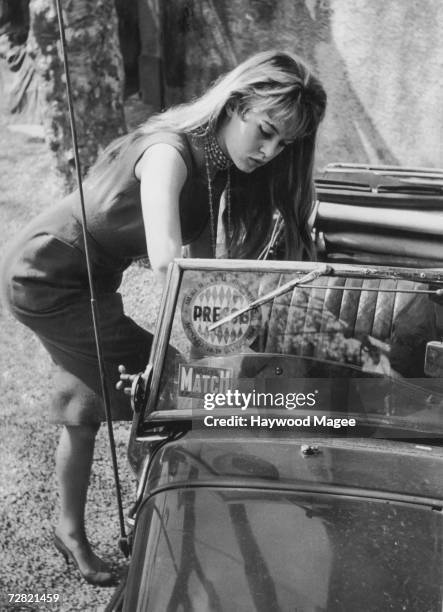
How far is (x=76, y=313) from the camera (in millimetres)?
2531

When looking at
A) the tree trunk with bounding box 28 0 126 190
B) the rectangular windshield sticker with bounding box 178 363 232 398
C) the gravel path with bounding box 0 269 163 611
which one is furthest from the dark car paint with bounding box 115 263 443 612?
the tree trunk with bounding box 28 0 126 190

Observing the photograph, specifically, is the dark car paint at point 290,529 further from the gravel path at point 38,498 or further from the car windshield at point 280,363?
the gravel path at point 38,498

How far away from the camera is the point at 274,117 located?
219cm

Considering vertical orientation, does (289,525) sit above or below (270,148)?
below

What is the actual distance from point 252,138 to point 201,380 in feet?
2.22

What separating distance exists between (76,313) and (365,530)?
1195 millimetres

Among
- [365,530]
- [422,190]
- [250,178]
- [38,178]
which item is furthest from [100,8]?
[365,530]

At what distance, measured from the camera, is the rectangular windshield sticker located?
211 cm

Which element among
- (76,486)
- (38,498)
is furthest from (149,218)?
(38,498)

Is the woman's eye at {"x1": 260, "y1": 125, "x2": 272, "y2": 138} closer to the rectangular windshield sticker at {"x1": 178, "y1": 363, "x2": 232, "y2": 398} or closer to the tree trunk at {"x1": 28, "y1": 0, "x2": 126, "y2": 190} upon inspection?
the rectangular windshield sticker at {"x1": 178, "y1": 363, "x2": 232, "y2": 398}

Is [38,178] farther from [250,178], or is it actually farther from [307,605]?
[307,605]

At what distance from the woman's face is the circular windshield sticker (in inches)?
16.3

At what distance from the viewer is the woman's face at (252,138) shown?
7.26 feet

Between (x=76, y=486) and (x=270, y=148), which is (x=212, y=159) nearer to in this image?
(x=270, y=148)
